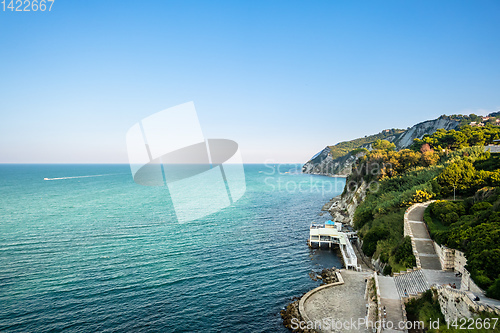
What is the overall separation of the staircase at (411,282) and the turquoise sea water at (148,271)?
26.8ft

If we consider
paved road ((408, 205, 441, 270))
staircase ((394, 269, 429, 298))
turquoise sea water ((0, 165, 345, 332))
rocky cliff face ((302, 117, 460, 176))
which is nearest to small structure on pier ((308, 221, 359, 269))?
turquoise sea water ((0, 165, 345, 332))

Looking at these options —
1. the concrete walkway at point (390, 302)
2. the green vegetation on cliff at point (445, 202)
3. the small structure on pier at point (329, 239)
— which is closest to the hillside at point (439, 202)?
the green vegetation on cliff at point (445, 202)

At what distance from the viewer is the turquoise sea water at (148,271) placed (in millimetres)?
20719

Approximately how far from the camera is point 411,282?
2072 centimetres

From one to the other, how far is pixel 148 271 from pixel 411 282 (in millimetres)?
23823

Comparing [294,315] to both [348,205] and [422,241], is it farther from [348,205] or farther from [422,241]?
[348,205]

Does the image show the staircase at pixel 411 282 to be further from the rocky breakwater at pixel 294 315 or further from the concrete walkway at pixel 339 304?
the rocky breakwater at pixel 294 315

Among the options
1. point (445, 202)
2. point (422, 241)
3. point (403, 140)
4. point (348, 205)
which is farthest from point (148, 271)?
point (403, 140)

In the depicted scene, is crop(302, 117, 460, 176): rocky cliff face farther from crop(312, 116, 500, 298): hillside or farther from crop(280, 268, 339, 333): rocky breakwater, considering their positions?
crop(280, 268, 339, 333): rocky breakwater

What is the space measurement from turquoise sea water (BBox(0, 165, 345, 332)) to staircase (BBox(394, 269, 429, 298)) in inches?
322

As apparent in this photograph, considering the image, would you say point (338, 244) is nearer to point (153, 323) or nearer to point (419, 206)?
point (419, 206)

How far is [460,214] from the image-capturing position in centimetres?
2681

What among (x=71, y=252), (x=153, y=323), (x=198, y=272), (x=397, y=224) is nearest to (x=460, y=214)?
(x=397, y=224)

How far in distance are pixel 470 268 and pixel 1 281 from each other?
36726 millimetres
